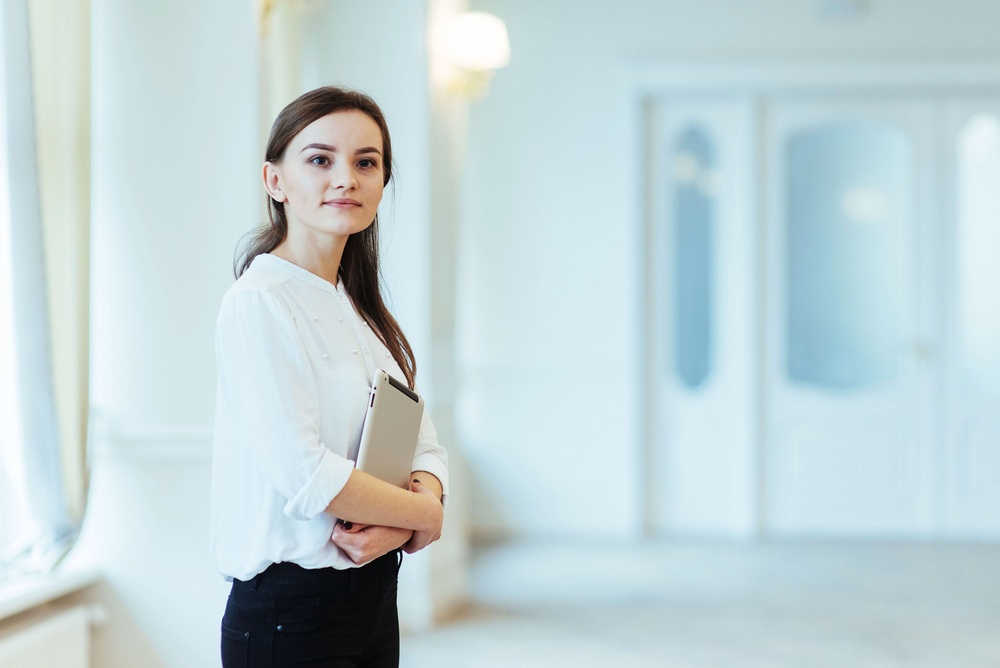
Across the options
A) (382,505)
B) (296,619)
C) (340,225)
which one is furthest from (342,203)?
(296,619)

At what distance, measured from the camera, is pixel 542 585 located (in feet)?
12.7

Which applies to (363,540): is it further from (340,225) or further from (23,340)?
(23,340)

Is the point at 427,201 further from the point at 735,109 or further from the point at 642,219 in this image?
the point at 735,109

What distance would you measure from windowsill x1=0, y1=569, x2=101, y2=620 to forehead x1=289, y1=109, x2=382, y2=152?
56.5 inches

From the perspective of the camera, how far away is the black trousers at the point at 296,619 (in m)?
1.13

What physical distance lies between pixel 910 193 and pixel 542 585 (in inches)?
118

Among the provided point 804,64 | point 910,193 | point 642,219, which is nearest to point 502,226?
point 642,219

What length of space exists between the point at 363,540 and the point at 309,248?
0.41 metres

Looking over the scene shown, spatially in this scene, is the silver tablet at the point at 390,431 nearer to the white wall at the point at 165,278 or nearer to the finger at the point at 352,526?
the finger at the point at 352,526

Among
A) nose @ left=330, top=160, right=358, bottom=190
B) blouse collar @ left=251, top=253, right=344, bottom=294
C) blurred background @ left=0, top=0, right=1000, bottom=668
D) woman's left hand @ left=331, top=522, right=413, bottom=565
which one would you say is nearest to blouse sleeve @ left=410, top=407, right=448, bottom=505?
woman's left hand @ left=331, top=522, right=413, bottom=565

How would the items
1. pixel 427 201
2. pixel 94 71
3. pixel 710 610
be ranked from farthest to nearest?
pixel 710 610
pixel 427 201
pixel 94 71

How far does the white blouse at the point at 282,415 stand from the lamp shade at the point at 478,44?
2.69m

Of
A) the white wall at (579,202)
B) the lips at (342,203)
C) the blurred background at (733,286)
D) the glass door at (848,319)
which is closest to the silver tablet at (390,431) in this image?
the lips at (342,203)

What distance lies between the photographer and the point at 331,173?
1.16m
